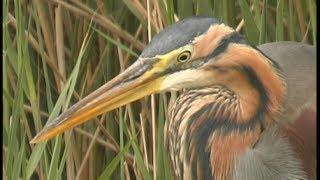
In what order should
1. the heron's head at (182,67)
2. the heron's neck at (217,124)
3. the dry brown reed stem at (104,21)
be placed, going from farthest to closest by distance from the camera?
the dry brown reed stem at (104,21) < the heron's neck at (217,124) < the heron's head at (182,67)

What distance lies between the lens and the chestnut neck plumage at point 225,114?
4.98 ft

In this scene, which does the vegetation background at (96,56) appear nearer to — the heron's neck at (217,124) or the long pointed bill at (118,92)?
the heron's neck at (217,124)

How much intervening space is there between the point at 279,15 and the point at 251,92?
0.20 m

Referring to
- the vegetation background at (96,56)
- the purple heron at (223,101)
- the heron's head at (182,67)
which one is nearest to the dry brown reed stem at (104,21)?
the vegetation background at (96,56)

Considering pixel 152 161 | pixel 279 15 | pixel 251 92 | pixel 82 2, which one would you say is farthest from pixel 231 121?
pixel 82 2

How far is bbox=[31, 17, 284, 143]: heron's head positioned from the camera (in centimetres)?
146

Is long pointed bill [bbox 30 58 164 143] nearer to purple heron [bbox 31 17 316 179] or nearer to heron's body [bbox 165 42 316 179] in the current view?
purple heron [bbox 31 17 316 179]

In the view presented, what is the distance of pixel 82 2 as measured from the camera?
2.05 metres

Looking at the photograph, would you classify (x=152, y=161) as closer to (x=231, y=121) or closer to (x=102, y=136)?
(x=102, y=136)

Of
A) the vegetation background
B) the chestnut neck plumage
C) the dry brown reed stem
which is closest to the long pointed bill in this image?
the chestnut neck plumage

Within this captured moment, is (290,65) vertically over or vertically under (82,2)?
under

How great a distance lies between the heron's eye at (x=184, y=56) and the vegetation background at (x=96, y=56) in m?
0.29

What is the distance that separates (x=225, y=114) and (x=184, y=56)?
20cm

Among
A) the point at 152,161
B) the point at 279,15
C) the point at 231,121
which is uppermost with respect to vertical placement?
the point at 279,15
